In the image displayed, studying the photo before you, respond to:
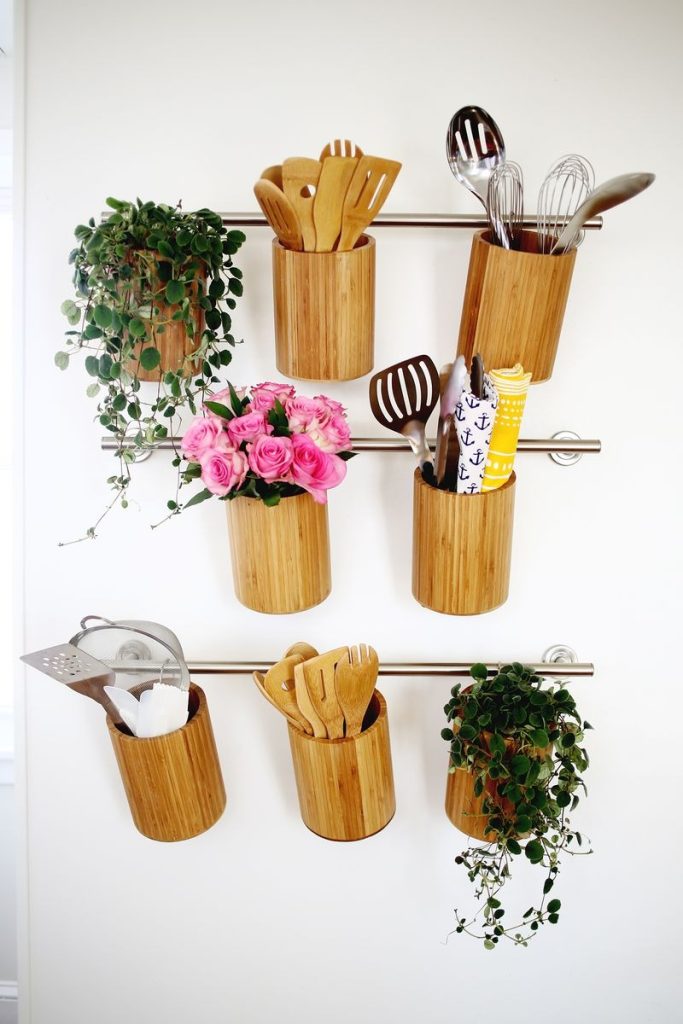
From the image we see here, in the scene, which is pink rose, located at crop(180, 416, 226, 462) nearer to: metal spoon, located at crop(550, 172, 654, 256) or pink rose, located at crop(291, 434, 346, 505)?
pink rose, located at crop(291, 434, 346, 505)

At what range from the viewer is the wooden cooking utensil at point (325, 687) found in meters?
0.92

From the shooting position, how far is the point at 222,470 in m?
0.84

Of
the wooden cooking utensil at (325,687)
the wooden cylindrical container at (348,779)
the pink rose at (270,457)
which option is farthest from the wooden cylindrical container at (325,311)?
the wooden cylindrical container at (348,779)

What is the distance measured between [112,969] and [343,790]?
0.55m

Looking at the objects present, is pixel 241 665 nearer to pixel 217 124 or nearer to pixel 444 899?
pixel 444 899

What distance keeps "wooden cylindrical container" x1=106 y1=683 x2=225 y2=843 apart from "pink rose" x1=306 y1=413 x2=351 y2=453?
395mm

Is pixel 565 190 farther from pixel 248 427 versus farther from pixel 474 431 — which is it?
pixel 248 427

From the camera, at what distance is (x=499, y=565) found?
3.05 feet

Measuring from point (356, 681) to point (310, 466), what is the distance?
0.88ft

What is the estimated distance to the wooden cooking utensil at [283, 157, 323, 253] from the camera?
81cm

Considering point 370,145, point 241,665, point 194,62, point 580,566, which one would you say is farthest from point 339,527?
point 194,62

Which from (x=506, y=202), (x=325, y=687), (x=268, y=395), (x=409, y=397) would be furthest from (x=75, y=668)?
(x=506, y=202)

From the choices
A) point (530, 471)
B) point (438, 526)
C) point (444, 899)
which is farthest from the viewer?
point (444, 899)

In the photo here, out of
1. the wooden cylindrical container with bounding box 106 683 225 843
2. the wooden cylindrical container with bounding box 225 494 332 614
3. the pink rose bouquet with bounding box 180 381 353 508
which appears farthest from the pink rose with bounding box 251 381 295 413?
the wooden cylindrical container with bounding box 106 683 225 843
